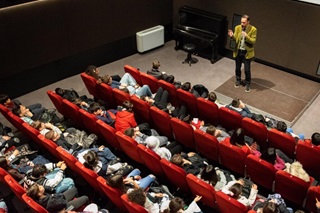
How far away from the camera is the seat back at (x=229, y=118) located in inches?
193

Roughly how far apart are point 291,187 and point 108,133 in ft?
7.96

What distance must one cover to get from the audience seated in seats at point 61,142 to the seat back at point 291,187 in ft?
8.43

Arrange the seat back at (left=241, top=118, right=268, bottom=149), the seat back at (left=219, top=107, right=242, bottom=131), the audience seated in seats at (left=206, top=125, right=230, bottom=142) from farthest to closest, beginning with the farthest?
the seat back at (left=219, top=107, right=242, bottom=131)
the seat back at (left=241, top=118, right=268, bottom=149)
the audience seated in seats at (left=206, top=125, right=230, bottom=142)

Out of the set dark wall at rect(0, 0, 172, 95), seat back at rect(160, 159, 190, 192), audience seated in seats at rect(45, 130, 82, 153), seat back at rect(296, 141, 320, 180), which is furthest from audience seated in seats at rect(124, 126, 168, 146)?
dark wall at rect(0, 0, 172, 95)

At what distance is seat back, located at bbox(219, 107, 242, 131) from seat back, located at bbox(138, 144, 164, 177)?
4.32 ft

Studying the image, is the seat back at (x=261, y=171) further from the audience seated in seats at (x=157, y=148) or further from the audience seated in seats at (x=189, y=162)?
the audience seated in seats at (x=157, y=148)

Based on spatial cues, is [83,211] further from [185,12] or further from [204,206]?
[185,12]

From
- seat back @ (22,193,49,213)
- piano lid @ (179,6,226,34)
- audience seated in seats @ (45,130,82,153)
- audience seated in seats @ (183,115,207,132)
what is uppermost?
piano lid @ (179,6,226,34)

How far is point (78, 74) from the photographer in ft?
24.7

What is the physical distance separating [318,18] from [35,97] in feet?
18.3

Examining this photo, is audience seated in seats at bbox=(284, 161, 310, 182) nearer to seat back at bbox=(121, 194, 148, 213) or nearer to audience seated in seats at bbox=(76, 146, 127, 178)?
seat back at bbox=(121, 194, 148, 213)

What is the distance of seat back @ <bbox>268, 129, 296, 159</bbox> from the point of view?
14.6ft

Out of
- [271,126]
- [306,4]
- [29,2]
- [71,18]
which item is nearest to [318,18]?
[306,4]

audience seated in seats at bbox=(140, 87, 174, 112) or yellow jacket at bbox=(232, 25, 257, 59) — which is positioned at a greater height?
yellow jacket at bbox=(232, 25, 257, 59)
